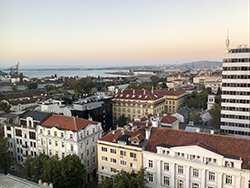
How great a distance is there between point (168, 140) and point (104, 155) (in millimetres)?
2688

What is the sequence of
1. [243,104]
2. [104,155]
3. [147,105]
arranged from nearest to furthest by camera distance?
[104,155]
[243,104]
[147,105]

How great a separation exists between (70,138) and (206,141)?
18.0 feet

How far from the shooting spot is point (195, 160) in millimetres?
8281

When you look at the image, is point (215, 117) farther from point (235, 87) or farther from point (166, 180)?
point (166, 180)

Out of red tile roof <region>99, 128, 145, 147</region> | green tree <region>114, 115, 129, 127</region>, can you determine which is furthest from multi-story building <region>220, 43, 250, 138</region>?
green tree <region>114, 115, 129, 127</region>

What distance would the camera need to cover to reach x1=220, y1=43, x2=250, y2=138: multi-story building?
11648 millimetres

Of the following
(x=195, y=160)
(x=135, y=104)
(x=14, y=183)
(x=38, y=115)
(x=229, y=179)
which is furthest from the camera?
(x=135, y=104)

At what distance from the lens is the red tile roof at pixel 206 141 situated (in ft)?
26.1

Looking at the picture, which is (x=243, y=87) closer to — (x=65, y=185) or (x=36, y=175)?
(x=65, y=185)

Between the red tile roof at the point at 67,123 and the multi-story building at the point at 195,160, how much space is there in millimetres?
3152

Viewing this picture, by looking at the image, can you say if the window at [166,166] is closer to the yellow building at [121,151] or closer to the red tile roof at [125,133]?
the yellow building at [121,151]

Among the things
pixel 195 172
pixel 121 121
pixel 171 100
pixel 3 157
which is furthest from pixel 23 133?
pixel 171 100

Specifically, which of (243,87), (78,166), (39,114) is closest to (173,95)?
(243,87)

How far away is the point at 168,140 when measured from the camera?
30.4 feet
